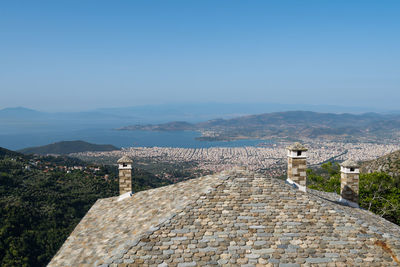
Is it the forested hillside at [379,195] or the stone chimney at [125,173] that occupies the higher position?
the stone chimney at [125,173]

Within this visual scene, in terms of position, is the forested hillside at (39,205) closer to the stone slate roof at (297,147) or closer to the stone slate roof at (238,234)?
the stone slate roof at (238,234)

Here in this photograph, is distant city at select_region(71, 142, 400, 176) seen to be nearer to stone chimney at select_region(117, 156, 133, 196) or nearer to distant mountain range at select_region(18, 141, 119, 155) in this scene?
distant mountain range at select_region(18, 141, 119, 155)

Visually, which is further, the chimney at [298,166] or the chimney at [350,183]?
the chimney at [350,183]

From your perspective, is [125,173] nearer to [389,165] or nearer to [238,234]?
[238,234]

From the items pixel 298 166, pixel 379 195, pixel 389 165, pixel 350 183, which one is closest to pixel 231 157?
pixel 389 165

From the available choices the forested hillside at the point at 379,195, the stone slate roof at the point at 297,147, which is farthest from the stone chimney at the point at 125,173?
the forested hillside at the point at 379,195

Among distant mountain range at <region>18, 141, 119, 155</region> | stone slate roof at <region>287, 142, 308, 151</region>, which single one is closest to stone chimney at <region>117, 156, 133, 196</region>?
stone slate roof at <region>287, 142, 308, 151</region>
